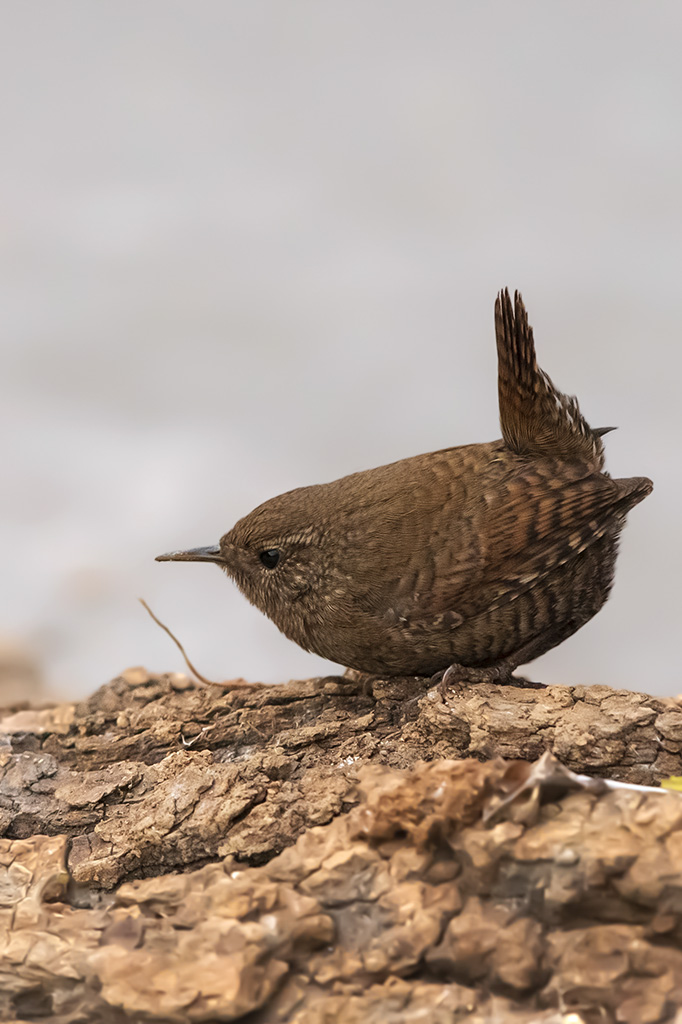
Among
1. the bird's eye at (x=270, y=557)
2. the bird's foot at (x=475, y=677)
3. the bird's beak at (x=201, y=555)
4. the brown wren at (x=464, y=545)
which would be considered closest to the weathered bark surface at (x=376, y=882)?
the bird's foot at (x=475, y=677)

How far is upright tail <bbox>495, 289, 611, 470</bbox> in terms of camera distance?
7.30 feet

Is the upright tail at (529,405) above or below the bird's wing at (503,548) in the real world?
above

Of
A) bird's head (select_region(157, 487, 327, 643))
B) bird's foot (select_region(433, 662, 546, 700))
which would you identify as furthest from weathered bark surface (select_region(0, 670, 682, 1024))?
bird's head (select_region(157, 487, 327, 643))

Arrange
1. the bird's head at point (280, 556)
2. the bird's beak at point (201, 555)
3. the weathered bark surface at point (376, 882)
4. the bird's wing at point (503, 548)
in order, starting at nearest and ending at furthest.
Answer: the weathered bark surface at point (376, 882) → the bird's wing at point (503, 548) → the bird's head at point (280, 556) → the bird's beak at point (201, 555)

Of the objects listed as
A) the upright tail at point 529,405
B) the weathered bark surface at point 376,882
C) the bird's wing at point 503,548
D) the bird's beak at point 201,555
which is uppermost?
the upright tail at point 529,405

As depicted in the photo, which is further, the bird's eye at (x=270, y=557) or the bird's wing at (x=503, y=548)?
the bird's eye at (x=270, y=557)

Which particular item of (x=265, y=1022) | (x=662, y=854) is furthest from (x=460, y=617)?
(x=265, y=1022)

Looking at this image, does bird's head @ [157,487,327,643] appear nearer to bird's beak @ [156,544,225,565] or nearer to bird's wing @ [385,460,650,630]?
bird's beak @ [156,544,225,565]

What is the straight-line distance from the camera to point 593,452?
7.97 ft

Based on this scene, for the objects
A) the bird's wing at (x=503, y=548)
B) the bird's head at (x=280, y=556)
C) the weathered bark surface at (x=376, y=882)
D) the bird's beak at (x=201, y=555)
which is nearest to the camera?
the weathered bark surface at (x=376, y=882)

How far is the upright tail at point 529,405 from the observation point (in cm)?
222

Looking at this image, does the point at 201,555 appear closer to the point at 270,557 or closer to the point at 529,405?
the point at 270,557

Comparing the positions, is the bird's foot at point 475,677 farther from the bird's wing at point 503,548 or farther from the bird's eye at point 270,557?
the bird's eye at point 270,557

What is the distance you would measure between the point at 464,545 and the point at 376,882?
35.8 inches
